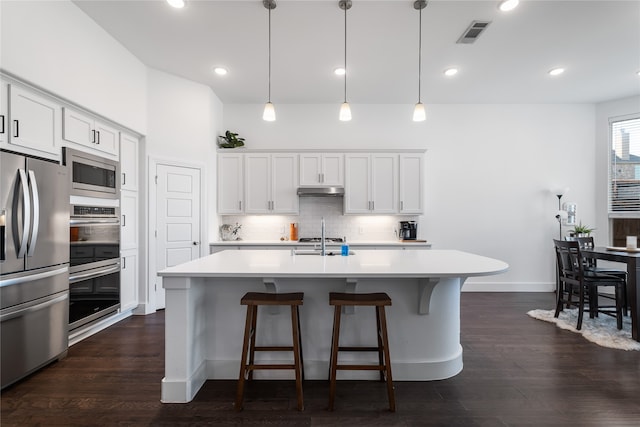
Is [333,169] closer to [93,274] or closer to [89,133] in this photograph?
[89,133]

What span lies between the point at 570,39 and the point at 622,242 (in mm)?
3564

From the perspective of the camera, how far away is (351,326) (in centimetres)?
250

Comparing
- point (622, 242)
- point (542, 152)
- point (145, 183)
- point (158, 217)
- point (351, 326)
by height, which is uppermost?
point (542, 152)

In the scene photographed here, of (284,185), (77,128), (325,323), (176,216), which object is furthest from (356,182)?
(77,128)

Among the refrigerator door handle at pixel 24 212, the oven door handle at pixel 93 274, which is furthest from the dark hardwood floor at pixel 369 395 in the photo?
the refrigerator door handle at pixel 24 212

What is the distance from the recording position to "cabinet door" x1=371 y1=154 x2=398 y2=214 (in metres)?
5.02

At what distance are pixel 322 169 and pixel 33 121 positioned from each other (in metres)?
3.37

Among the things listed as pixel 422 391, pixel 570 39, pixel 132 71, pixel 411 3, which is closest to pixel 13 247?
pixel 132 71

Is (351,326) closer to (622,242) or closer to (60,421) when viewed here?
(60,421)

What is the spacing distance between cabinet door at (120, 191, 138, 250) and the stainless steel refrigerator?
101cm

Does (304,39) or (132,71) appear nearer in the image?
(304,39)

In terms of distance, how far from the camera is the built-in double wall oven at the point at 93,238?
3102 mm

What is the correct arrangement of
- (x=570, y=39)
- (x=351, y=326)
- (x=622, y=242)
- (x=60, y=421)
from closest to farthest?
(x=60, y=421) → (x=351, y=326) → (x=570, y=39) → (x=622, y=242)

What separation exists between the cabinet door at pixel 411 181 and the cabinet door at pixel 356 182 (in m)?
0.53
